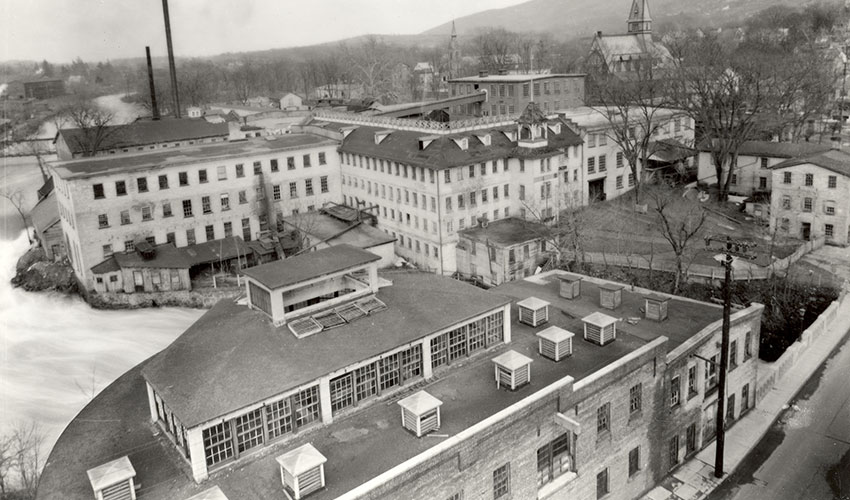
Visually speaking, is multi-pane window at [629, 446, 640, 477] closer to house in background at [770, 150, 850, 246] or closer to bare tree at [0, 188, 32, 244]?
house in background at [770, 150, 850, 246]

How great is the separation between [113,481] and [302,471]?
207 inches

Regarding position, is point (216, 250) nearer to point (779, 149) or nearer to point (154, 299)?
point (154, 299)

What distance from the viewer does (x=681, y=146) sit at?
234ft

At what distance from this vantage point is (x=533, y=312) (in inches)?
1222

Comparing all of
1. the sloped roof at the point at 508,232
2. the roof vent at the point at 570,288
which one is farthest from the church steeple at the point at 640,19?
the roof vent at the point at 570,288

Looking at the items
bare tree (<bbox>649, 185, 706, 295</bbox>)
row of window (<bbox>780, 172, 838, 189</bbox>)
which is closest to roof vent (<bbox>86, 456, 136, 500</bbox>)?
bare tree (<bbox>649, 185, 706, 295</bbox>)

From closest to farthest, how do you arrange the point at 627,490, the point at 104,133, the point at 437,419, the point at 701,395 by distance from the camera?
the point at 437,419 → the point at 627,490 → the point at 701,395 → the point at 104,133

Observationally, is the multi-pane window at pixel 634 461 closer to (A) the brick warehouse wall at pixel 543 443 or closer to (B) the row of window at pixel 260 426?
(A) the brick warehouse wall at pixel 543 443

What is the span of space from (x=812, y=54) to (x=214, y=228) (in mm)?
78652

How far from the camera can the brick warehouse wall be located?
2033 centimetres

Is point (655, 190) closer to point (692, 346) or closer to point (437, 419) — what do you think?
point (692, 346)

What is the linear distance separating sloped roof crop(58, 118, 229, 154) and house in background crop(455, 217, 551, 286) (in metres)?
44.5

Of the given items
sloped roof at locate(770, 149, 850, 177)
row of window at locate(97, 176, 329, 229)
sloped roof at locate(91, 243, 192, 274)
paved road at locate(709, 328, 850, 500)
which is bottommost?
paved road at locate(709, 328, 850, 500)

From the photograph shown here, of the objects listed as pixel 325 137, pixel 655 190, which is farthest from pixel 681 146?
pixel 325 137
